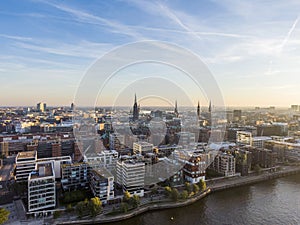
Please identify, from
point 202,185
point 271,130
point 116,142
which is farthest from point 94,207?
point 271,130

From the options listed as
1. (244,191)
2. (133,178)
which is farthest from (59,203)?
(244,191)

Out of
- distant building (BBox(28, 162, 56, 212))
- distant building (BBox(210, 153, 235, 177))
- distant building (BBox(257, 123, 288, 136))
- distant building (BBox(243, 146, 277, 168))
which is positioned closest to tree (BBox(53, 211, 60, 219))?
distant building (BBox(28, 162, 56, 212))

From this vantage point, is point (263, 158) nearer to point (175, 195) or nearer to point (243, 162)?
point (243, 162)

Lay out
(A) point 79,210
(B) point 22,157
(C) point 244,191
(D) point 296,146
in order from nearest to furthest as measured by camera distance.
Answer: (A) point 79,210, (C) point 244,191, (B) point 22,157, (D) point 296,146

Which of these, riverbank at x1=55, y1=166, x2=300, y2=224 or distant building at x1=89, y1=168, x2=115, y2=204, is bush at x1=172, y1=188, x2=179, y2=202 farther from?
distant building at x1=89, y1=168, x2=115, y2=204

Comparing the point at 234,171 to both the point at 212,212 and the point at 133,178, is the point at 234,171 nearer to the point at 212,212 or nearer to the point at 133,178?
the point at 212,212

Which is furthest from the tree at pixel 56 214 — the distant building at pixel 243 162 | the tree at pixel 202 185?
the distant building at pixel 243 162
